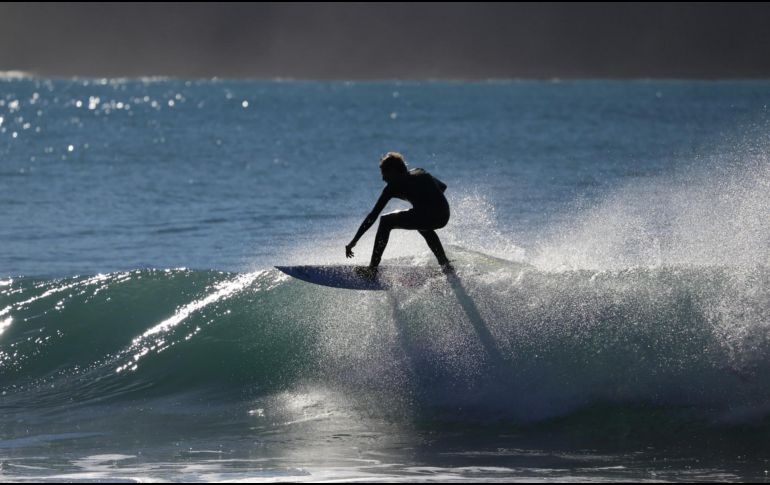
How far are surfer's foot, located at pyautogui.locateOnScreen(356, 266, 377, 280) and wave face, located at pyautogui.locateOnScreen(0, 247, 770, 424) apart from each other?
1.43 ft

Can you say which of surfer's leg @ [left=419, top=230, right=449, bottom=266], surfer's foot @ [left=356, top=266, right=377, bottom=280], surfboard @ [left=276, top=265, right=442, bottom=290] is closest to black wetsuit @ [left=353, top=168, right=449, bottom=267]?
surfer's leg @ [left=419, top=230, right=449, bottom=266]

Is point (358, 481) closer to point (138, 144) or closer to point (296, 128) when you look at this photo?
point (138, 144)

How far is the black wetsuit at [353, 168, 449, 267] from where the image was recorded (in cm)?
1178

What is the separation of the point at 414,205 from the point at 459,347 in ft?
5.15

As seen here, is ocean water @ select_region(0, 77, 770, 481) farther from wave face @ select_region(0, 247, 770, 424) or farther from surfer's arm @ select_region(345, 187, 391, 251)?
surfer's arm @ select_region(345, 187, 391, 251)

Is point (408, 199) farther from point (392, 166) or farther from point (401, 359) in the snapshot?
point (401, 359)

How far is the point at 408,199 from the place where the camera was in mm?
11938

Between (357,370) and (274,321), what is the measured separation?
6.72ft

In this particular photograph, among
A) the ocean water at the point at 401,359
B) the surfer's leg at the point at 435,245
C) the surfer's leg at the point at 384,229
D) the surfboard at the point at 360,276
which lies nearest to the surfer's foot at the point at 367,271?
the surfboard at the point at 360,276

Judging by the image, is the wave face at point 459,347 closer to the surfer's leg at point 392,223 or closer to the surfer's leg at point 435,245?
the surfer's leg at point 435,245

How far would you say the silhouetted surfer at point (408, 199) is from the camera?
11711 mm

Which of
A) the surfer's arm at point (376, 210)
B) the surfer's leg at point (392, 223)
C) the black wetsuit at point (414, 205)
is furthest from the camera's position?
the surfer's leg at point (392, 223)

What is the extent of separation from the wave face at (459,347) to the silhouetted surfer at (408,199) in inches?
38.9

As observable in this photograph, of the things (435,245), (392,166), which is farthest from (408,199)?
(435,245)
